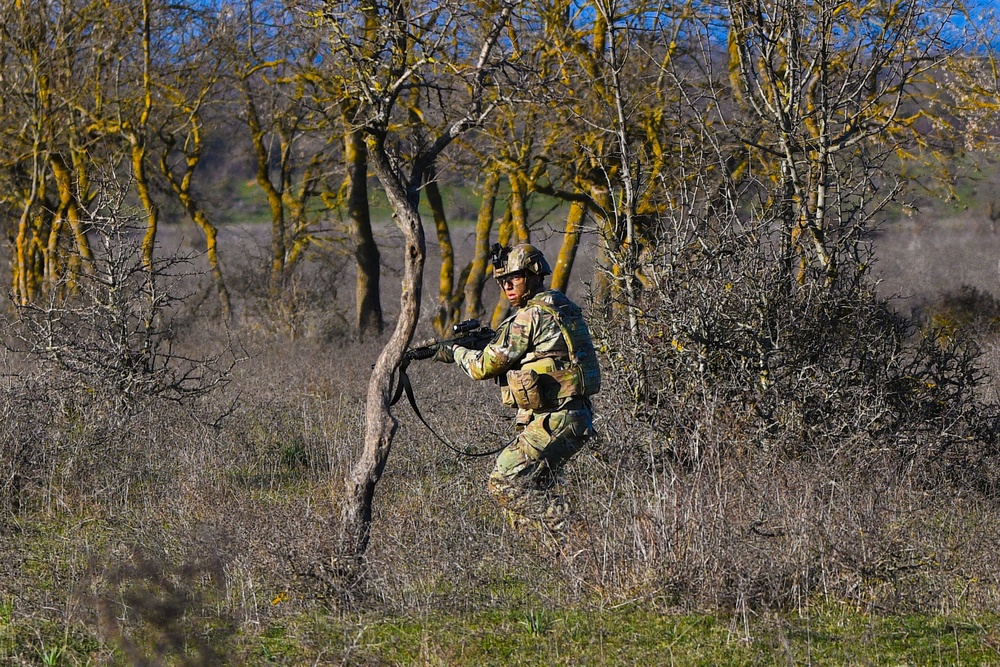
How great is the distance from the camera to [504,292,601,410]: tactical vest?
593cm

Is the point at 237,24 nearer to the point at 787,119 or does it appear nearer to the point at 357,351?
the point at 357,351

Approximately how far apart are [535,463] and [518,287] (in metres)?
0.93

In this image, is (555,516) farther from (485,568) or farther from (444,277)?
(444,277)

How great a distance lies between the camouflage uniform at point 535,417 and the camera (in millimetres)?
5902

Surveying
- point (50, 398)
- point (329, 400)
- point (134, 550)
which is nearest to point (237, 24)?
point (329, 400)

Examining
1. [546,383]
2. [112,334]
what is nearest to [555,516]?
[546,383]

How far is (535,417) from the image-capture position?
606cm

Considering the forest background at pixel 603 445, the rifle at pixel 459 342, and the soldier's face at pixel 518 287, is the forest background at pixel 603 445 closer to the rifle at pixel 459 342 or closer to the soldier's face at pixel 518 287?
the rifle at pixel 459 342

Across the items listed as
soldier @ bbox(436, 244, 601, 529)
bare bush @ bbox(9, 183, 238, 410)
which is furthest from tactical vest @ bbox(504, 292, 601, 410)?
bare bush @ bbox(9, 183, 238, 410)

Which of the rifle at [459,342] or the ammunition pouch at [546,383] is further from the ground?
the rifle at [459,342]

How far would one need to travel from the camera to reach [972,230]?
34812 mm

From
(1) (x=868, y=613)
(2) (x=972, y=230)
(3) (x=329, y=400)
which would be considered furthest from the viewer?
(2) (x=972, y=230)

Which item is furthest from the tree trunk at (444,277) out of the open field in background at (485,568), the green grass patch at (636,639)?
the green grass patch at (636,639)

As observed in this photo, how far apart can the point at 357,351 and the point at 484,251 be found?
368 centimetres
